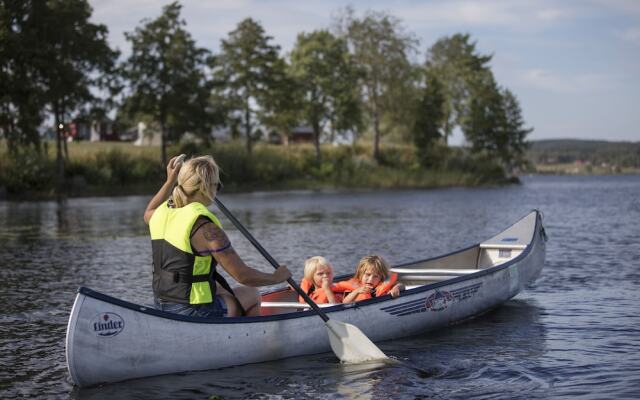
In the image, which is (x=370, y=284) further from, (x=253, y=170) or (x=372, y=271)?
(x=253, y=170)

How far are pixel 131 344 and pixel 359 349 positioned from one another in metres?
2.67

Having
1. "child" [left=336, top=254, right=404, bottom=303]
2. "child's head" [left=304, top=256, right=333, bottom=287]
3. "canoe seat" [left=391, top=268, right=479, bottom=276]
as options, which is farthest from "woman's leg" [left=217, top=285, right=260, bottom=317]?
"canoe seat" [left=391, top=268, right=479, bottom=276]

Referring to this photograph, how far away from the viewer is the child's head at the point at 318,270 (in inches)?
415

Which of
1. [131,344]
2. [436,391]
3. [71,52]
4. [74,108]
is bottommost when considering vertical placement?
[436,391]

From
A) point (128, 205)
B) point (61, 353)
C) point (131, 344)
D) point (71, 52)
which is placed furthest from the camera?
point (71, 52)

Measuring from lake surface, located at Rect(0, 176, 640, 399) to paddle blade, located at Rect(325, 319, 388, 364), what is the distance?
0.14m

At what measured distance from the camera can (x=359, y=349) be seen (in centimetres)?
946

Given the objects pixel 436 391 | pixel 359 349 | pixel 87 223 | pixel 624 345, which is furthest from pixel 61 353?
pixel 87 223

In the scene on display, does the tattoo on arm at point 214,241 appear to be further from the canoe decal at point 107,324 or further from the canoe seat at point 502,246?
the canoe seat at point 502,246

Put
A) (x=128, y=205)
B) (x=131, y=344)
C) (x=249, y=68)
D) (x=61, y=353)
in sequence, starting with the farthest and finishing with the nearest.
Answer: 1. (x=249, y=68)
2. (x=128, y=205)
3. (x=61, y=353)
4. (x=131, y=344)

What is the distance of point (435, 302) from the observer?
432 inches

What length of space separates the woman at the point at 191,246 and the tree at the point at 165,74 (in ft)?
158

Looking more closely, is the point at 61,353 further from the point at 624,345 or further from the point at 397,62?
the point at 397,62

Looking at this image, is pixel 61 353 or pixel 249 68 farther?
pixel 249 68
